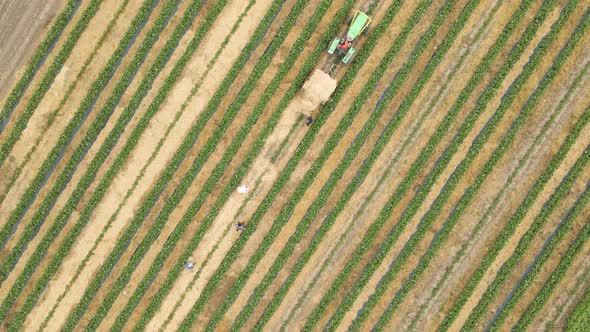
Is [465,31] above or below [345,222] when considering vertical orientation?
above

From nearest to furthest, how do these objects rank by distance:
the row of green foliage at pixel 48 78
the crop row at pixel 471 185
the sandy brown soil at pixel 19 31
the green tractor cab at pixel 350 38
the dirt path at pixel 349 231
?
the green tractor cab at pixel 350 38 < the sandy brown soil at pixel 19 31 < the crop row at pixel 471 185 < the row of green foliage at pixel 48 78 < the dirt path at pixel 349 231

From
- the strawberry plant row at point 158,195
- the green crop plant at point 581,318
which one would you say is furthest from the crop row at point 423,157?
the green crop plant at point 581,318

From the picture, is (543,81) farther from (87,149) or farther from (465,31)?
(87,149)

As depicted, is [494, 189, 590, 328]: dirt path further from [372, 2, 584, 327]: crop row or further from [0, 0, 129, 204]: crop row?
[0, 0, 129, 204]: crop row

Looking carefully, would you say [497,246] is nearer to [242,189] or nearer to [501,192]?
[501,192]

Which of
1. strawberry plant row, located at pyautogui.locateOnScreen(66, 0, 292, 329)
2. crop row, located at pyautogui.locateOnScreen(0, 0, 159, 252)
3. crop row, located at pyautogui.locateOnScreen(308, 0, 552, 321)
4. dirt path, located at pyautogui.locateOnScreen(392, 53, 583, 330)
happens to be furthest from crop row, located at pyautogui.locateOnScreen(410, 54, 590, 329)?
crop row, located at pyautogui.locateOnScreen(0, 0, 159, 252)

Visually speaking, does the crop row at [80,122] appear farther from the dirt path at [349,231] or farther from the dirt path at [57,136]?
the dirt path at [349,231]

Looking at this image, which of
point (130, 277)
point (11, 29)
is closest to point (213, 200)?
point (130, 277)
